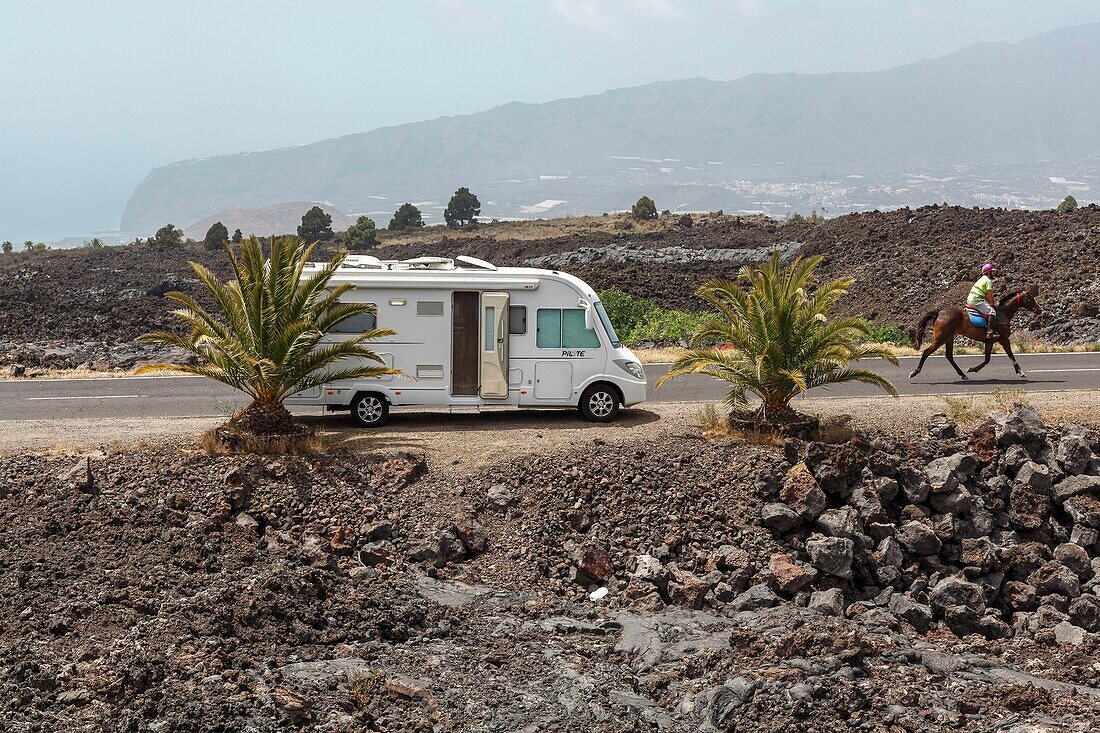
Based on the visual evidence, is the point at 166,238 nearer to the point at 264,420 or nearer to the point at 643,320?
the point at 643,320

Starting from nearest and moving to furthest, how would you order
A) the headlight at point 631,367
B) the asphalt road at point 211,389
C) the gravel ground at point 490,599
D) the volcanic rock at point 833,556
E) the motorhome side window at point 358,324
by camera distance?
the gravel ground at point 490,599
the volcanic rock at point 833,556
the motorhome side window at point 358,324
the headlight at point 631,367
the asphalt road at point 211,389

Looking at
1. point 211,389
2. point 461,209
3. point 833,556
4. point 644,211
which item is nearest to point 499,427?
point 833,556

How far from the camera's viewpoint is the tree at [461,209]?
8162 centimetres

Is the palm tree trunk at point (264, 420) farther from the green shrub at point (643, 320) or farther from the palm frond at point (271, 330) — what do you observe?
A: the green shrub at point (643, 320)

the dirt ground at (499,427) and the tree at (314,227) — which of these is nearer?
the dirt ground at (499,427)

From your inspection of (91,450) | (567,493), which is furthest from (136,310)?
(567,493)

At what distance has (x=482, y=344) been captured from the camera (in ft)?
53.9

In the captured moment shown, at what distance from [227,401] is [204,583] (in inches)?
372

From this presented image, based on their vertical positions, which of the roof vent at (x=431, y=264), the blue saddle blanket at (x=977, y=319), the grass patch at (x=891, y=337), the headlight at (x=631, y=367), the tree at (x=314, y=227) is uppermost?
the tree at (x=314, y=227)

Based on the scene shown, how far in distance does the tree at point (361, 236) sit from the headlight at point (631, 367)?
58056 mm

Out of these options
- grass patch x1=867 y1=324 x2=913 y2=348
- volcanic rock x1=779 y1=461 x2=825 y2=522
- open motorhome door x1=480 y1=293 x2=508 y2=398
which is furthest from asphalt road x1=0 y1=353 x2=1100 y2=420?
grass patch x1=867 y1=324 x2=913 y2=348

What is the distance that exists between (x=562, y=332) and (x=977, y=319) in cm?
941

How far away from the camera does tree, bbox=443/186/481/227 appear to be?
81625 mm

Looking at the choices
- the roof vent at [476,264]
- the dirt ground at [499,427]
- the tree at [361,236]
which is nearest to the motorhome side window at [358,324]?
the dirt ground at [499,427]
